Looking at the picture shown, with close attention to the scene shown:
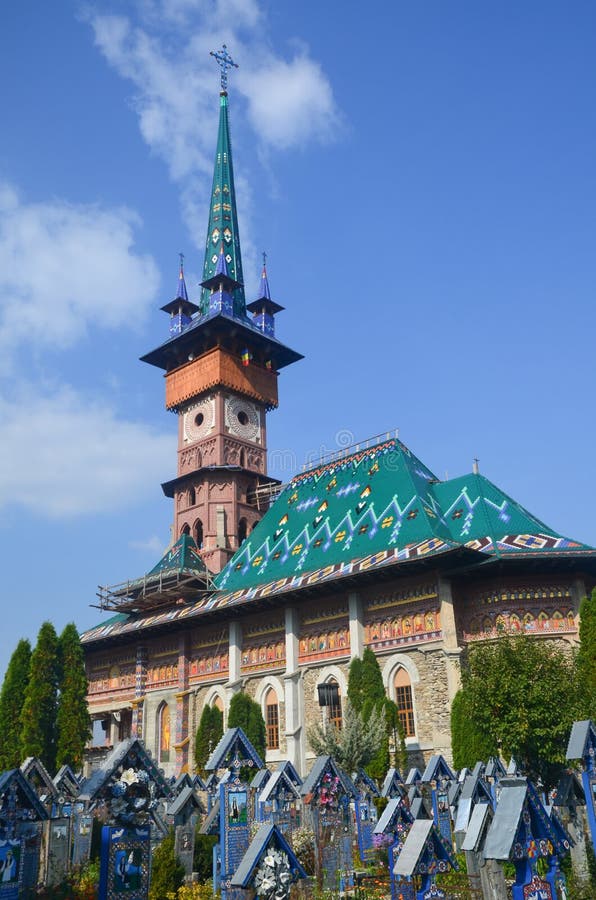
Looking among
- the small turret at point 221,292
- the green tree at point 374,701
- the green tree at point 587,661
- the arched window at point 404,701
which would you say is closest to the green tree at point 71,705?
the green tree at point 374,701

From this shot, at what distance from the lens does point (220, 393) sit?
4600 cm

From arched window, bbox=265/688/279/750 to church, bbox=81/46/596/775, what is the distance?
6 centimetres

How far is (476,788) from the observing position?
17156mm

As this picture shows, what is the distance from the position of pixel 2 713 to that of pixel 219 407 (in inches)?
771

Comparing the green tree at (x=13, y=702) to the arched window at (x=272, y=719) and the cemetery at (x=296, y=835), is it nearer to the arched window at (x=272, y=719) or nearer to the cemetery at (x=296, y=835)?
the cemetery at (x=296, y=835)

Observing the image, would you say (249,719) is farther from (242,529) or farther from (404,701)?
(242,529)

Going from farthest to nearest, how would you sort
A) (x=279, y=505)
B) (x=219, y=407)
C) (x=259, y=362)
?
(x=259, y=362) < (x=219, y=407) < (x=279, y=505)

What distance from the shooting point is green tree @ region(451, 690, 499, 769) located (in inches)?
959

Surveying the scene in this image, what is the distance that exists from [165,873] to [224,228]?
4382 centimetres

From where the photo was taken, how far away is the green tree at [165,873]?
46.2 ft

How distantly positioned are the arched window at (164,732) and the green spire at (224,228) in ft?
76.3

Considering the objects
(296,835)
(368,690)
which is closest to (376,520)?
(368,690)

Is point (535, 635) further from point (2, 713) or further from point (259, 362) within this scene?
point (259, 362)

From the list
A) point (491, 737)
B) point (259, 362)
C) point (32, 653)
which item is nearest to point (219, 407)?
point (259, 362)
